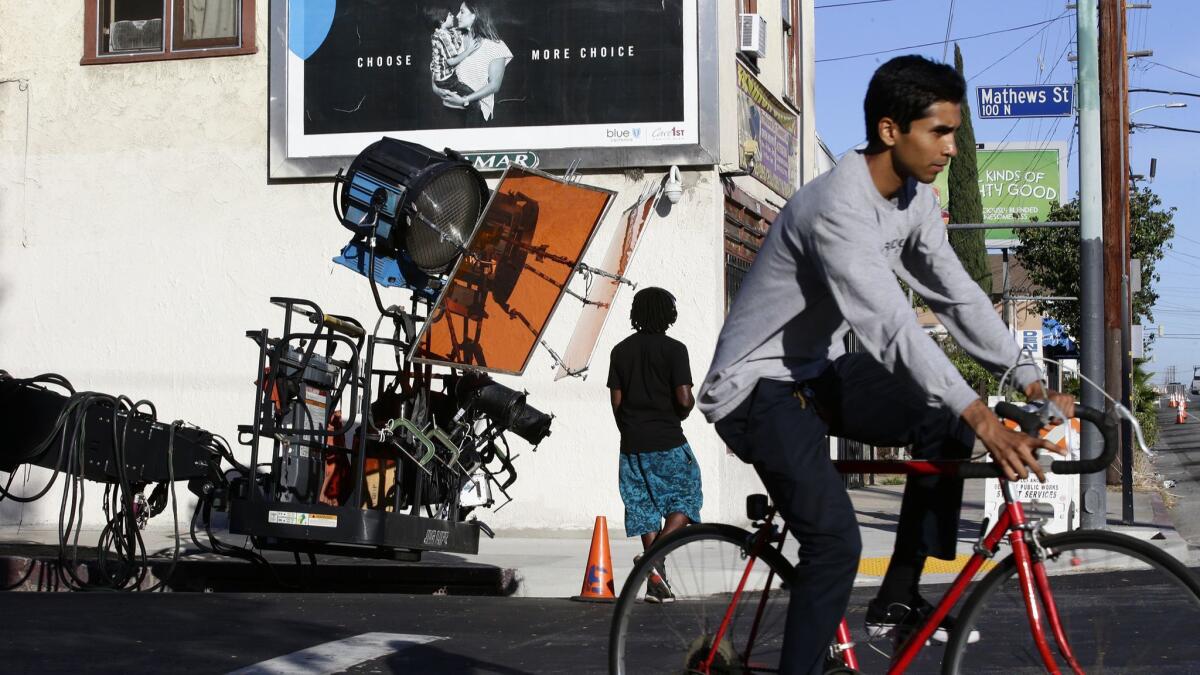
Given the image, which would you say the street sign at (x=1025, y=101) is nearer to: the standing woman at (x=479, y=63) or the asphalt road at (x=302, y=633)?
the standing woman at (x=479, y=63)

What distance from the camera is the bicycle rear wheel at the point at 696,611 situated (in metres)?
4.31

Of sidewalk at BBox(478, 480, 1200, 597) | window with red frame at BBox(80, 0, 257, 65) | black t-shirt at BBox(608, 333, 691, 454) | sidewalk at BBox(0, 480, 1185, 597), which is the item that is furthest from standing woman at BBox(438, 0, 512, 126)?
black t-shirt at BBox(608, 333, 691, 454)

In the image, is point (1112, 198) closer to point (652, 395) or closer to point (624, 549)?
point (624, 549)

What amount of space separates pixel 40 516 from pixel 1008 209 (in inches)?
1827

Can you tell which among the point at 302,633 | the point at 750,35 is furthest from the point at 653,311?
the point at 750,35

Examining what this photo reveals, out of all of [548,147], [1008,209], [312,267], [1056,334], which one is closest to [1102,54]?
[548,147]

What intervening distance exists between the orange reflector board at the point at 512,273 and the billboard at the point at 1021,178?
4804 cm

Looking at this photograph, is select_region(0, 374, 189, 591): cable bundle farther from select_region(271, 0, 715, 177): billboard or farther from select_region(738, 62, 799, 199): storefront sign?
select_region(738, 62, 799, 199): storefront sign

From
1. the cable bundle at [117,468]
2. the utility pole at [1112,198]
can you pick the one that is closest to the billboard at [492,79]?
the cable bundle at [117,468]

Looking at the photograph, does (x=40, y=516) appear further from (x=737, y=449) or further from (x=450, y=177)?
(x=737, y=449)

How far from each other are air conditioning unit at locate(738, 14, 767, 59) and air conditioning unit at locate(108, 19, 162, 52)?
564 centimetres

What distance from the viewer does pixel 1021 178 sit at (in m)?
56.8

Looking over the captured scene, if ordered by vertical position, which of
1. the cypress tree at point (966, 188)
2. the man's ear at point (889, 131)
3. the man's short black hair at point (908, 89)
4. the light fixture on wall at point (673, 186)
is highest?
the cypress tree at point (966, 188)

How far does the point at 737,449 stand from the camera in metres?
4.15
